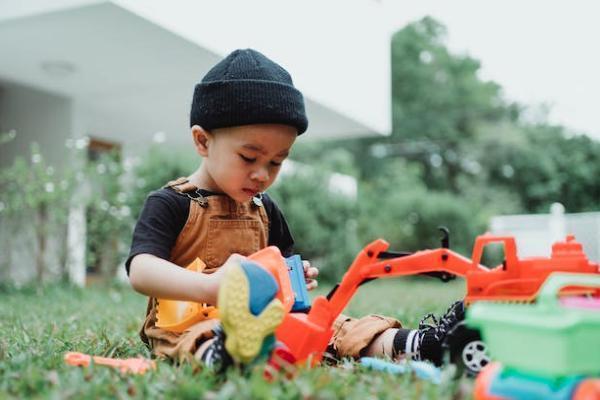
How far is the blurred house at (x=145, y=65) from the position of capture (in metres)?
5.62

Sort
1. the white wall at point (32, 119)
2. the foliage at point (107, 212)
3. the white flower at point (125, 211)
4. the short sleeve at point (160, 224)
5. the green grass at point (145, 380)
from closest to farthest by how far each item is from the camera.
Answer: the green grass at point (145, 380)
the short sleeve at point (160, 224)
the foliage at point (107, 212)
the white flower at point (125, 211)
the white wall at point (32, 119)

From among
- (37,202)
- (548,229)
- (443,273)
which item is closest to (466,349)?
(443,273)

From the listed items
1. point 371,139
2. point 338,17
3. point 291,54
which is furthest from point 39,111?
point 371,139

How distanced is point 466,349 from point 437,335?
273 mm

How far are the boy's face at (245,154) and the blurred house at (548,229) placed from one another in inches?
433

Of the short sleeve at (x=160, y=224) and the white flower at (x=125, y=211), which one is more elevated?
the white flower at (x=125, y=211)

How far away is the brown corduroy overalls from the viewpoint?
211cm

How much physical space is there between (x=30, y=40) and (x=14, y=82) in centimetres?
165

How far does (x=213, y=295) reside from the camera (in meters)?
1.74

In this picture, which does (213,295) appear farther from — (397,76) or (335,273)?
(397,76)

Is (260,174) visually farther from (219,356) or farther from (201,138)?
(219,356)

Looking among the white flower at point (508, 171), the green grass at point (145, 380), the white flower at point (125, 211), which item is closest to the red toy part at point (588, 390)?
the green grass at point (145, 380)

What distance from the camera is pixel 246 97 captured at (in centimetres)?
195

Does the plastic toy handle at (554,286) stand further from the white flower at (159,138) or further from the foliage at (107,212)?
the white flower at (159,138)
